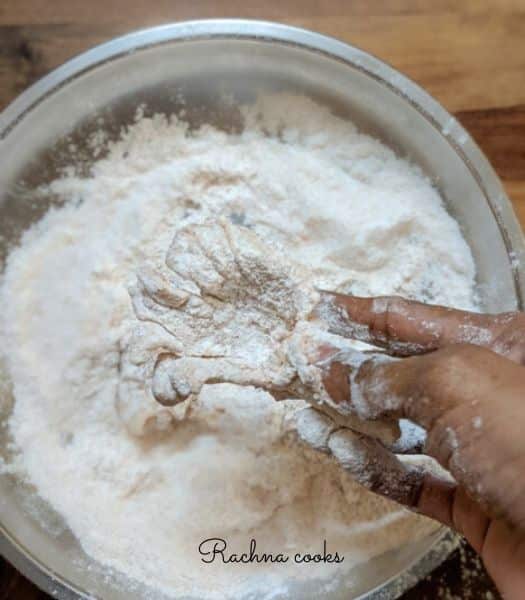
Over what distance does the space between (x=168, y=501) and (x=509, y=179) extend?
0.91 metres

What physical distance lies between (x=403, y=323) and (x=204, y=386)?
16.3 inches

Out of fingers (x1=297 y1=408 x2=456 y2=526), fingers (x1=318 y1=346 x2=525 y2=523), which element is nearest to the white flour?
fingers (x1=297 y1=408 x2=456 y2=526)

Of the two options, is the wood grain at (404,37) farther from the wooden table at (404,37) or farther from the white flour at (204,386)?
the white flour at (204,386)

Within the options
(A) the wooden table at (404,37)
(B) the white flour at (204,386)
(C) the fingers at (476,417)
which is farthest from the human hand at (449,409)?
(A) the wooden table at (404,37)

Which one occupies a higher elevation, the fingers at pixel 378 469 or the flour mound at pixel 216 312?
the flour mound at pixel 216 312

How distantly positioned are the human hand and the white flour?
202 mm

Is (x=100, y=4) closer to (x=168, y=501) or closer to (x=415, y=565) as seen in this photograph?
(x=168, y=501)

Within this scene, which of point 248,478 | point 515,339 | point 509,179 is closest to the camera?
point 515,339

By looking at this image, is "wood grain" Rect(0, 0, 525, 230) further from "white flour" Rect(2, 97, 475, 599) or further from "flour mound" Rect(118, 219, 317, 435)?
"flour mound" Rect(118, 219, 317, 435)

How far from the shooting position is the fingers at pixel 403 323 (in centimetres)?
82

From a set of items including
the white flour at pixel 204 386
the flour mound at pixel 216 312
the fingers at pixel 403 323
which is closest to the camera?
the fingers at pixel 403 323

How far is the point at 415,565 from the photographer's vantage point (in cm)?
103

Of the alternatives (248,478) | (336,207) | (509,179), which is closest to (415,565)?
(248,478)

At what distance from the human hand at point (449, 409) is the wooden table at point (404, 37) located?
20.4 inches
